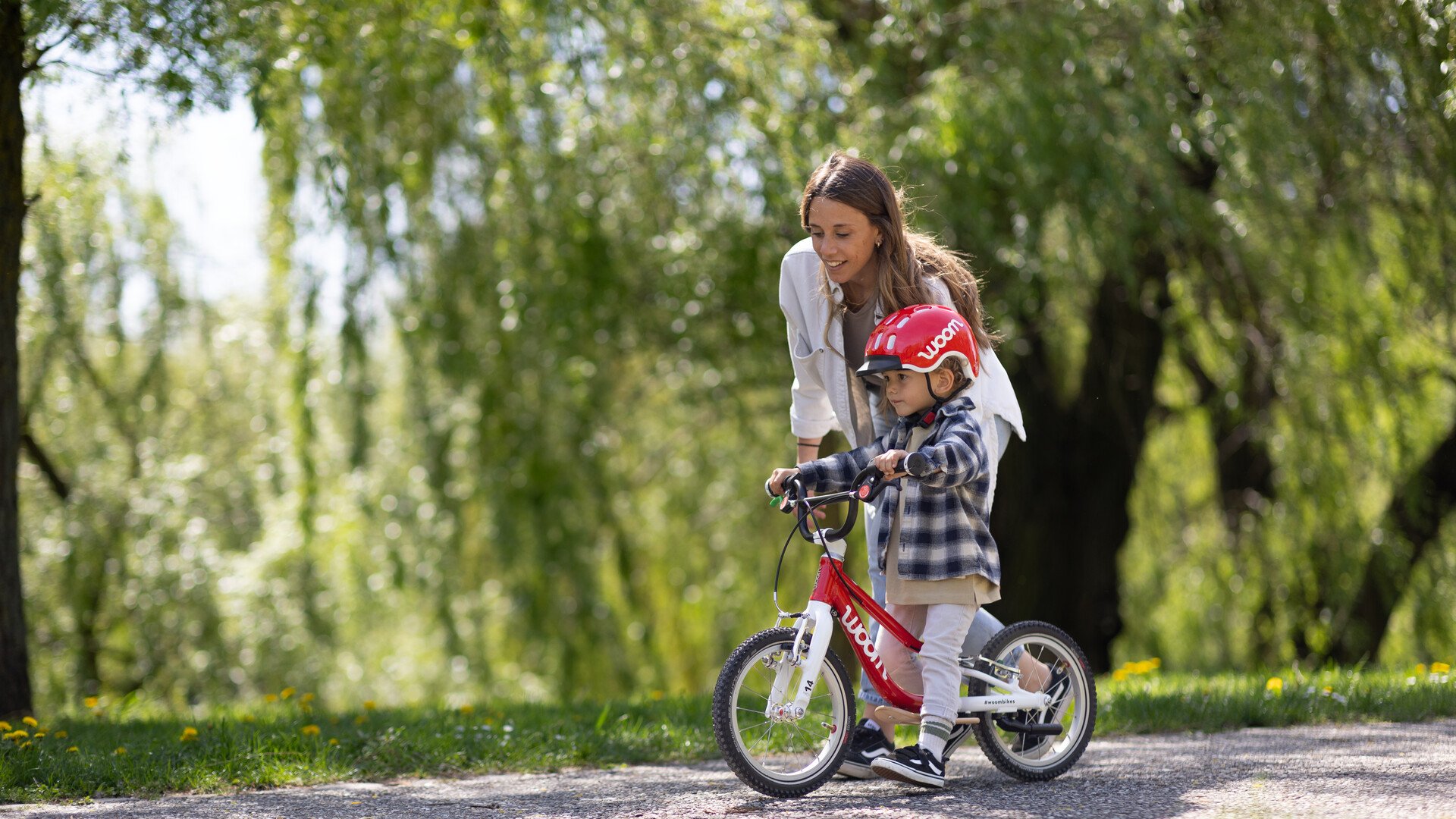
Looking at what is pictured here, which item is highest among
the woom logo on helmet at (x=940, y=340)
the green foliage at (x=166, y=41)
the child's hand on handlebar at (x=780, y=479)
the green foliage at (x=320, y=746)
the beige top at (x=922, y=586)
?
the green foliage at (x=166, y=41)

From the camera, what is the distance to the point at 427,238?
321 inches

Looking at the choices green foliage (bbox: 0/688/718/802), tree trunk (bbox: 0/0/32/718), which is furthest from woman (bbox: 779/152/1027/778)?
tree trunk (bbox: 0/0/32/718)

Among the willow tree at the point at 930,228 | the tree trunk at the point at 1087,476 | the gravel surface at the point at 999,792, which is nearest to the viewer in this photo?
the gravel surface at the point at 999,792

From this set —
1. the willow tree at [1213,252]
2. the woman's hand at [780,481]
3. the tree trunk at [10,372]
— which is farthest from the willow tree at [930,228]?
the woman's hand at [780,481]

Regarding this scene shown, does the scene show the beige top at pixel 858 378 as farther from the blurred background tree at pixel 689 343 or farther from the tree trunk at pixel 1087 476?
the tree trunk at pixel 1087 476

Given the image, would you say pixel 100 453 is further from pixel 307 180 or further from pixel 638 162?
pixel 638 162

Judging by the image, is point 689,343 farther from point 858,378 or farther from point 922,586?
point 922,586

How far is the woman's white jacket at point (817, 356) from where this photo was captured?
385 cm

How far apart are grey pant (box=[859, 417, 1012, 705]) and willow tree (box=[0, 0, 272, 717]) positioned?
119 inches

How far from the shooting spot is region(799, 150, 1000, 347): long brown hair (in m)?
3.71

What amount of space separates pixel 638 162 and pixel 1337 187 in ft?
12.0

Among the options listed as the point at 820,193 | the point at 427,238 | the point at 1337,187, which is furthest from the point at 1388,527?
the point at 427,238

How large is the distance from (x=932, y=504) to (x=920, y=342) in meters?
0.45

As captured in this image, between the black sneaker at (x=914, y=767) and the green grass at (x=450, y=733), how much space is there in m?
1.15
